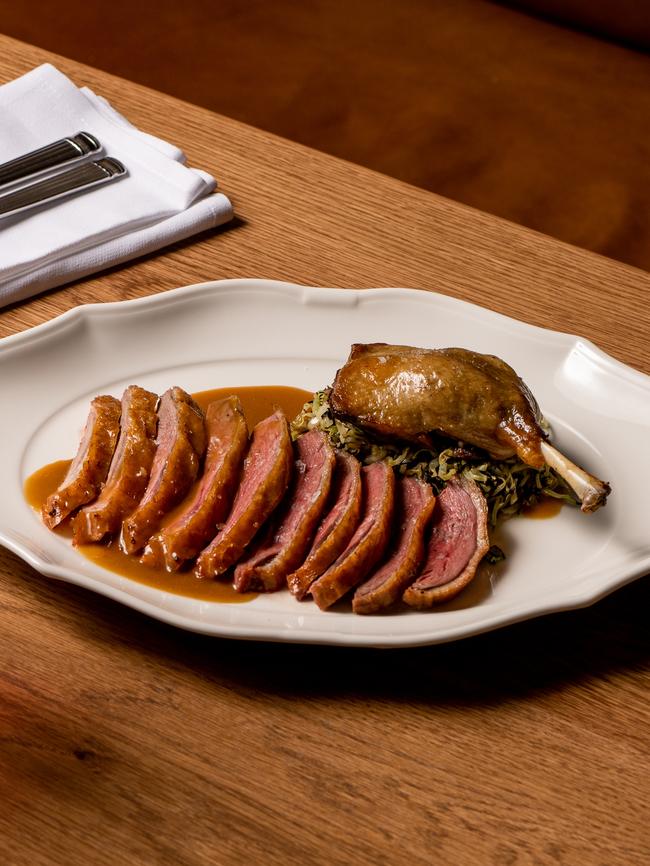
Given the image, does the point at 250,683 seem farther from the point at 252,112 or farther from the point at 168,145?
the point at 252,112

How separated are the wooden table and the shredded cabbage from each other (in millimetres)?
330

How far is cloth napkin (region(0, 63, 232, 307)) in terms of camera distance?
3141mm

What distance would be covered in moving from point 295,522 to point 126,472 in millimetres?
427

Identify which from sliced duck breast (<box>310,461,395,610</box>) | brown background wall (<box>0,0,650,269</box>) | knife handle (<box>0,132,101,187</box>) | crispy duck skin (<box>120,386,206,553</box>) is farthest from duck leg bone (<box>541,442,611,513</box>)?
brown background wall (<box>0,0,650,269</box>)

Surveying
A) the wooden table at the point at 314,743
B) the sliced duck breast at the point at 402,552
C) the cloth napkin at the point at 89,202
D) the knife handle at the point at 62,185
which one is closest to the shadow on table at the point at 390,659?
the wooden table at the point at 314,743

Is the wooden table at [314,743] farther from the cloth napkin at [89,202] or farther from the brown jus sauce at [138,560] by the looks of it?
the cloth napkin at [89,202]

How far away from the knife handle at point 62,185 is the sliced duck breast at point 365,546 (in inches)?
60.3

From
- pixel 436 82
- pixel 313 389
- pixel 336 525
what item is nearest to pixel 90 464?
pixel 336 525

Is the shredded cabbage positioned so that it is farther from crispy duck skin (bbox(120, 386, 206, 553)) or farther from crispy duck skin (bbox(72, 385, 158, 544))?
crispy duck skin (bbox(72, 385, 158, 544))

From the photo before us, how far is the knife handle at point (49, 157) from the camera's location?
3.33 metres

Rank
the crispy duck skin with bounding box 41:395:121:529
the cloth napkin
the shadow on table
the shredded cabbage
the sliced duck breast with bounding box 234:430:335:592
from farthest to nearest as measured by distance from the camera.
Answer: the cloth napkin → the shredded cabbage → the crispy duck skin with bounding box 41:395:121:529 → the sliced duck breast with bounding box 234:430:335:592 → the shadow on table

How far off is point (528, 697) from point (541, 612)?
19 centimetres

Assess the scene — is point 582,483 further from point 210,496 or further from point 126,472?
point 126,472

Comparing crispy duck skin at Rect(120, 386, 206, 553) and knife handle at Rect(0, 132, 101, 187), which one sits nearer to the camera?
crispy duck skin at Rect(120, 386, 206, 553)
